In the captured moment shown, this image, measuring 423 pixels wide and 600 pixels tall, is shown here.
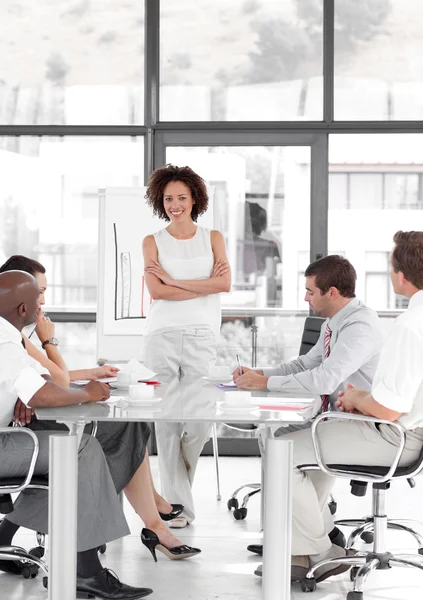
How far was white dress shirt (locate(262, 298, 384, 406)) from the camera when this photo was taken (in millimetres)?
3602

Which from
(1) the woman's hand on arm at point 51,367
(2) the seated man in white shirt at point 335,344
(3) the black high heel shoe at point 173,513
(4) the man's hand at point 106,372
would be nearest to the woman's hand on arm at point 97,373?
(4) the man's hand at point 106,372

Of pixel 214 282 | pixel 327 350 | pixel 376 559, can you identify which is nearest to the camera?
pixel 376 559

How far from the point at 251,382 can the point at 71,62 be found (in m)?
3.75

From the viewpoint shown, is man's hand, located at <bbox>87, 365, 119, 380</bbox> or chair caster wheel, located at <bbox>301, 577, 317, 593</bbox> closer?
chair caster wheel, located at <bbox>301, 577, 317, 593</bbox>

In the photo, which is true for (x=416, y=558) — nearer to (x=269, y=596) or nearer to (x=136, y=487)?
(x=269, y=596)

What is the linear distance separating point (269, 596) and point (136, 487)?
40.1 inches

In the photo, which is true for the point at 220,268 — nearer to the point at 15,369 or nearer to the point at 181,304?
the point at 181,304

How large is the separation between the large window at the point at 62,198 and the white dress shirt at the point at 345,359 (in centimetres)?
302

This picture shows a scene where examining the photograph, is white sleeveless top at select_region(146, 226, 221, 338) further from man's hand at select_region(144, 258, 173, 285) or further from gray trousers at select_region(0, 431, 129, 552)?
gray trousers at select_region(0, 431, 129, 552)

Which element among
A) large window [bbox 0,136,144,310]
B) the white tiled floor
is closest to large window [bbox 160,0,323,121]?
large window [bbox 0,136,144,310]

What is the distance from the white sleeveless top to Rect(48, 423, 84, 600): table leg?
60.5 inches

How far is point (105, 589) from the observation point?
3291 mm

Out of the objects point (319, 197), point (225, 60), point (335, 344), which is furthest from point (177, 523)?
point (225, 60)

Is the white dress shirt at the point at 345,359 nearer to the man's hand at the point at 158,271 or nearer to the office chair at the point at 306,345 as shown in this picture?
the office chair at the point at 306,345
